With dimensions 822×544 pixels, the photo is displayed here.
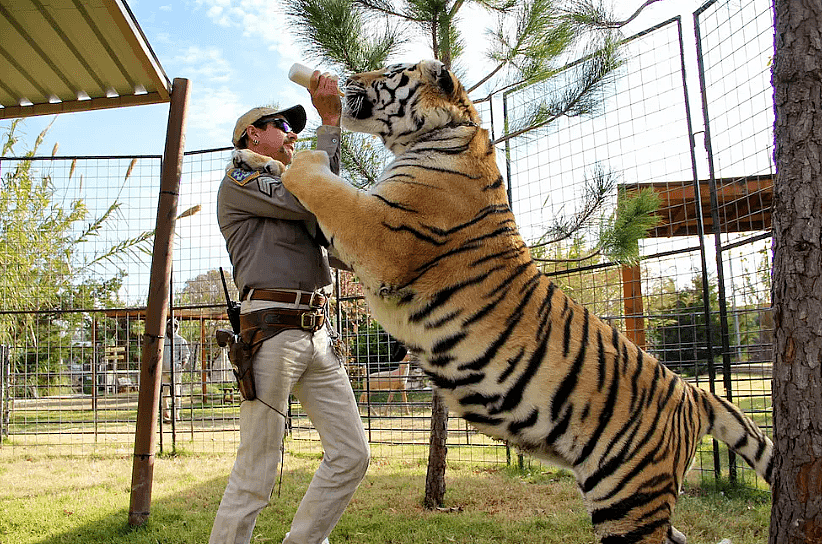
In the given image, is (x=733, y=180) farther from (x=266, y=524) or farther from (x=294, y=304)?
(x=266, y=524)

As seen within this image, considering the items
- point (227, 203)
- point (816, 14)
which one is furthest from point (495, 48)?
point (816, 14)

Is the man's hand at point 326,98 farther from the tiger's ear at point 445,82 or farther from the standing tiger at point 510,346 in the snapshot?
the tiger's ear at point 445,82

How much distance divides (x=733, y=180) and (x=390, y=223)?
4.15 meters

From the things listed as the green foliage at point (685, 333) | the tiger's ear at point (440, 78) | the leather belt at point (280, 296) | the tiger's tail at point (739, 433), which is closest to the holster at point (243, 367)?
the leather belt at point (280, 296)

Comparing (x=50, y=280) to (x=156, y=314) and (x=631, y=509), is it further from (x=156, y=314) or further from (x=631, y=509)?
(x=631, y=509)

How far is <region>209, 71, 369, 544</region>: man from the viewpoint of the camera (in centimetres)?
306

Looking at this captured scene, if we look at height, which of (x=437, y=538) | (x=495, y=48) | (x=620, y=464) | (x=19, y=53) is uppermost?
(x=495, y=48)

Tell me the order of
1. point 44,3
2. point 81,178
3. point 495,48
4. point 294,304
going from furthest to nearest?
point 81,178 < point 495,48 < point 44,3 < point 294,304

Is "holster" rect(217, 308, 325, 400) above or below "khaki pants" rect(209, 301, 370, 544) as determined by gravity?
above

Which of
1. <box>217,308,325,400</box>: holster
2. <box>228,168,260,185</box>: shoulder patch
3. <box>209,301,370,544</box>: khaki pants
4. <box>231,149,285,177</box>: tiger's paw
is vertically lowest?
<box>209,301,370,544</box>: khaki pants

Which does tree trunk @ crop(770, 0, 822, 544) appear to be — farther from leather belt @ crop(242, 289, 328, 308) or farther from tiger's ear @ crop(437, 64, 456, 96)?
leather belt @ crop(242, 289, 328, 308)

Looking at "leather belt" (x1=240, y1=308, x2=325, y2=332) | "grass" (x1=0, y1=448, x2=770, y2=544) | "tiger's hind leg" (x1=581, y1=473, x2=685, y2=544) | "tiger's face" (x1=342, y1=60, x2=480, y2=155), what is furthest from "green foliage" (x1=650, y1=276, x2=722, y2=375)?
"leather belt" (x1=240, y1=308, x2=325, y2=332)

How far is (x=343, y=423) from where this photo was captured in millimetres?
3242

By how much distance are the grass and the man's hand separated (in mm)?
2758
